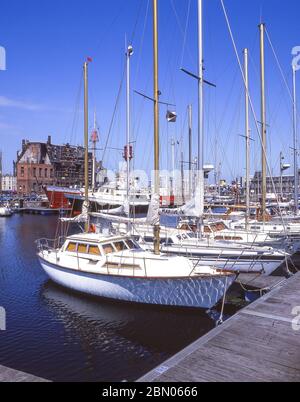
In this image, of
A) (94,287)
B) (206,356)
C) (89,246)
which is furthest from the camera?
(89,246)

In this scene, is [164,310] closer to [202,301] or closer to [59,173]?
[202,301]

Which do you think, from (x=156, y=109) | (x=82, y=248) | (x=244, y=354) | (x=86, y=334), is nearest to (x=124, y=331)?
(x=86, y=334)

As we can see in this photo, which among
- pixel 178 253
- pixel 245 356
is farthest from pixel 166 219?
pixel 245 356

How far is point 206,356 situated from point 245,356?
3.13 ft

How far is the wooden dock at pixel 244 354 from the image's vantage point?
7.50 meters

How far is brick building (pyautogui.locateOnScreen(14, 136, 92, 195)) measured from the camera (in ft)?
446

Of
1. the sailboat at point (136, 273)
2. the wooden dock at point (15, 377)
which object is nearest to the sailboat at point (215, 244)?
the sailboat at point (136, 273)

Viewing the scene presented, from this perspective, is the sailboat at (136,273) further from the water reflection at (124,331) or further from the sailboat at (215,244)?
the sailboat at (215,244)

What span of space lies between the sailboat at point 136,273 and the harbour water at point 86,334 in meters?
0.63

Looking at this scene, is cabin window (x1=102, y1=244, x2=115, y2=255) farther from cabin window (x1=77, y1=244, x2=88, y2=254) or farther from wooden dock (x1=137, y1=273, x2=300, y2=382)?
wooden dock (x1=137, y1=273, x2=300, y2=382)

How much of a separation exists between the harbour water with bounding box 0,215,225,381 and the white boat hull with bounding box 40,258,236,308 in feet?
1.42

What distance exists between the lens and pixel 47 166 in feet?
471

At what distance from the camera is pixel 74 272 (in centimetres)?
1705

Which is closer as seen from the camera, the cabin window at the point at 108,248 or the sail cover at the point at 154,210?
the sail cover at the point at 154,210
